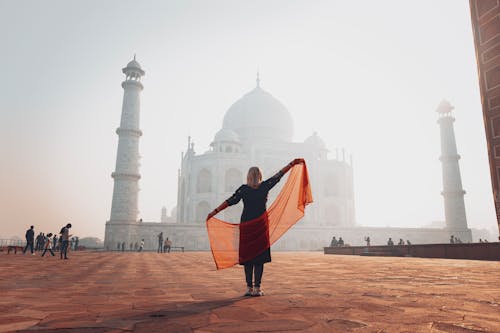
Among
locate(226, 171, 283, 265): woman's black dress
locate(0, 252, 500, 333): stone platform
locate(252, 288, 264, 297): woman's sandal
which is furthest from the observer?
locate(226, 171, 283, 265): woman's black dress

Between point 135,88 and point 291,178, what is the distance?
28.3 metres

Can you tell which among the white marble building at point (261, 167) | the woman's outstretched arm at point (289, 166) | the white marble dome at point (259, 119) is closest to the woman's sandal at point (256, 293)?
the woman's outstretched arm at point (289, 166)

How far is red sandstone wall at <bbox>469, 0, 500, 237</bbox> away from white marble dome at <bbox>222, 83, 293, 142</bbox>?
34.2 meters

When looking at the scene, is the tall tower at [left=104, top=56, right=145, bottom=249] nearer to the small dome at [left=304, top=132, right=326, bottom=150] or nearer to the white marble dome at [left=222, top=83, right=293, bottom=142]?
the white marble dome at [left=222, top=83, right=293, bottom=142]

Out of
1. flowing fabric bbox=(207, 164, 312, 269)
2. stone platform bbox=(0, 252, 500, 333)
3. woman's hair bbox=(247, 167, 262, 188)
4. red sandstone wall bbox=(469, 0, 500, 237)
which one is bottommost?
stone platform bbox=(0, 252, 500, 333)

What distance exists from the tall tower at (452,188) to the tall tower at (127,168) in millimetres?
27724

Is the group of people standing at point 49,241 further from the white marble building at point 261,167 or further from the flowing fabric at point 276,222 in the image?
the white marble building at point 261,167

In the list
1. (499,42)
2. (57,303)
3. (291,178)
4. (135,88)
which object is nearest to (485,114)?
(499,42)

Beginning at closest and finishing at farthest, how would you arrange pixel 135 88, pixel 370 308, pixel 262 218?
pixel 370 308 → pixel 262 218 → pixel 135 88

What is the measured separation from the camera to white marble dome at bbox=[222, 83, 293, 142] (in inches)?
1671

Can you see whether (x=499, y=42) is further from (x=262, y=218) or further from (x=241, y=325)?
(x=241, y=325)

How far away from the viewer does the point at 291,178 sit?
15.1 feet

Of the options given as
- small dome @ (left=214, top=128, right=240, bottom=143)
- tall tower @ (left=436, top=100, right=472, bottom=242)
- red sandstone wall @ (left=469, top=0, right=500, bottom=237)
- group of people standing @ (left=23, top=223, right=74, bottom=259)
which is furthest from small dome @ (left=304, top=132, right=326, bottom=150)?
red sandstone wall @ (left=469, top=0, right=500, bottom=237)

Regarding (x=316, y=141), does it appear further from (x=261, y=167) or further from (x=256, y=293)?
(x=256, y=293)
